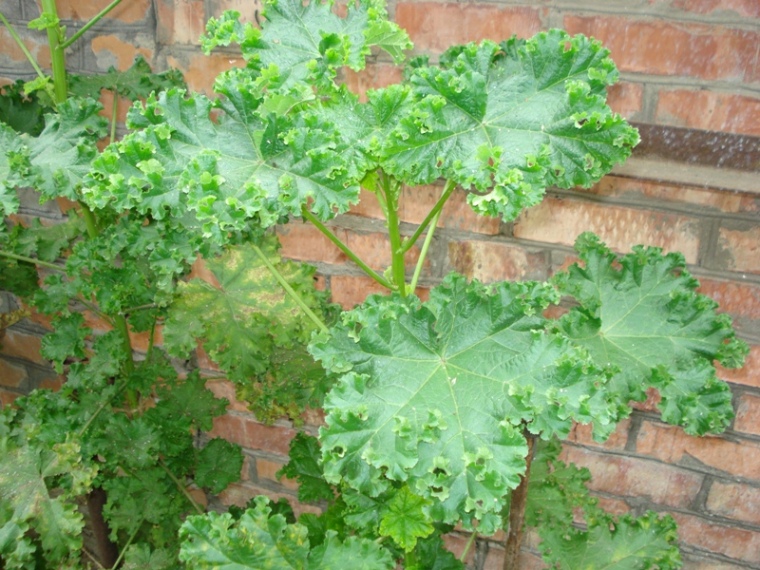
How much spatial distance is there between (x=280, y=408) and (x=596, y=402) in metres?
0.70

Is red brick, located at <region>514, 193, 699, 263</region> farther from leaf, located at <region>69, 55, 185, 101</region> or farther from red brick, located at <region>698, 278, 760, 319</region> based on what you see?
leaf, located at <region>69, 55, 185, 101</region>

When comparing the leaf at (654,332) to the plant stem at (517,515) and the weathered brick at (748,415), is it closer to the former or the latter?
the plant stem at (517,515)

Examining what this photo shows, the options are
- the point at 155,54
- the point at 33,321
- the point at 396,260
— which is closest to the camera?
the point at 396,260

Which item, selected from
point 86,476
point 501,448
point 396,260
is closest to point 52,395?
point 86,476

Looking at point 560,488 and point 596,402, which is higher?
point 596,402

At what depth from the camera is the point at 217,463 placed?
4.74 feet

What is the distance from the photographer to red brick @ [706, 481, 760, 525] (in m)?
1.28

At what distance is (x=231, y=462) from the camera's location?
4.74 ft

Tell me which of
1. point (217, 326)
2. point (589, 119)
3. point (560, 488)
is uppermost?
point (589, 119)

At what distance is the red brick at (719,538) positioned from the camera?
52.4 inches

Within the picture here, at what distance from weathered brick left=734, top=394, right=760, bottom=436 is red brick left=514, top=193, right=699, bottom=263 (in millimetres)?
282

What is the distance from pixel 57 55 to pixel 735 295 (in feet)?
3.81

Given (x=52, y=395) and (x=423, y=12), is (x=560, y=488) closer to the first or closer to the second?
(x=423, y=12)

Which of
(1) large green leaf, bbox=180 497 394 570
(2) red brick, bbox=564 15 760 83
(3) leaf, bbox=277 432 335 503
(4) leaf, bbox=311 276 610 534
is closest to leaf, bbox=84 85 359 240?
(4) leaf, bbox=311 276 610 534
